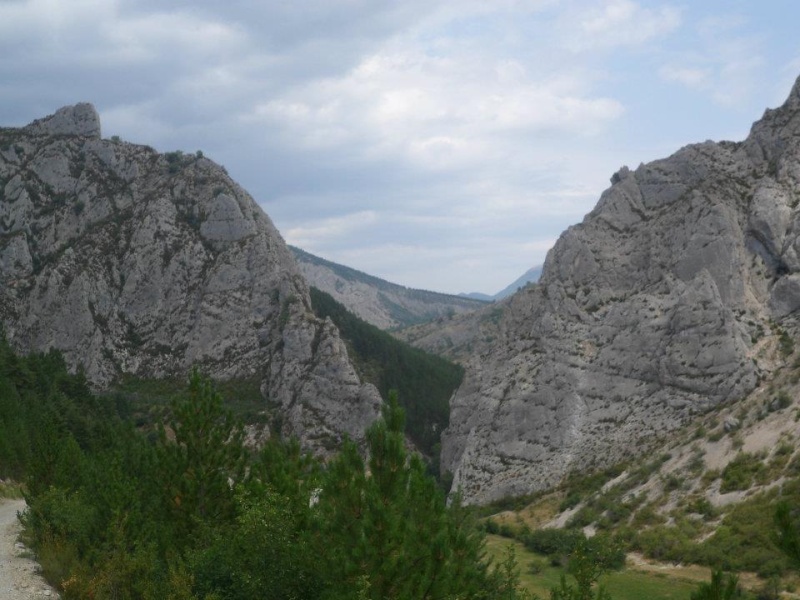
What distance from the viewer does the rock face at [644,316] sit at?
61.8 meters

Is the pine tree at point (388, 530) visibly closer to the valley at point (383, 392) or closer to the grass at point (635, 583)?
the valley at point (383, 392)

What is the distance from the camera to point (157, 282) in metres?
117

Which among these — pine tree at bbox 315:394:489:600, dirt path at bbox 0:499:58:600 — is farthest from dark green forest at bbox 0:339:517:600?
dirt path at bbox 0:499:58:600

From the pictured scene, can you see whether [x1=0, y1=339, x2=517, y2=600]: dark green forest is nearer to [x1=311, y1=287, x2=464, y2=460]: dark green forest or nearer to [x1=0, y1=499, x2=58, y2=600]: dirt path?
[x1=0, y1=499, x2=58, y2=600]: dirt path

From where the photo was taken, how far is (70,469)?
3456cm

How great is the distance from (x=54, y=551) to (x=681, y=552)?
35567 millimetres

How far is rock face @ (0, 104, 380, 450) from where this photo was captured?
110 m

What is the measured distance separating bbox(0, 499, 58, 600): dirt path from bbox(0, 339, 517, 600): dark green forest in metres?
0.53

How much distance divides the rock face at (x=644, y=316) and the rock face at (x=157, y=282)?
126 ft

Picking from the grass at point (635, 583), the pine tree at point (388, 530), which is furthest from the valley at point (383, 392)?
the grass at point (635, 583)

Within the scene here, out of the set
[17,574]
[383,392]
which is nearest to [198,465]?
[17,574]

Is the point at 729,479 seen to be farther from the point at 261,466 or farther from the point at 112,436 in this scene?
the point at 112,436

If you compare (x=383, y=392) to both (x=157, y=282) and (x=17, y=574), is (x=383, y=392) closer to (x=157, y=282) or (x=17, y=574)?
(x=157, y=282)

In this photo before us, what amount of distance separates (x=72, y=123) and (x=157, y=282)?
147 feet
